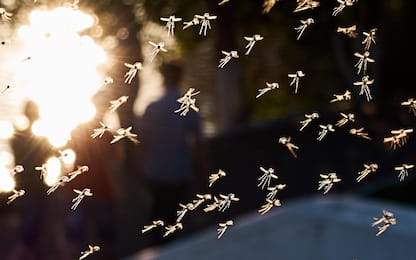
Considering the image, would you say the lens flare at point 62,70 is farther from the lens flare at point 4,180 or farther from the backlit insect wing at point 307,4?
the backlit insect wing at point 307,4

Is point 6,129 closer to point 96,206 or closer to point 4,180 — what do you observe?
point 96,206

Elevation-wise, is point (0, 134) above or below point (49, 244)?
above

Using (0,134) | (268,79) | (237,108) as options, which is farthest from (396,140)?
(268,79)

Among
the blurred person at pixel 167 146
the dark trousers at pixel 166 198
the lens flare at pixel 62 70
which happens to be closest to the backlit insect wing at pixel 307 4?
the lens flare at pixel 62 70

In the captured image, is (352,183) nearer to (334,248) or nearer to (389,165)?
(389,165)

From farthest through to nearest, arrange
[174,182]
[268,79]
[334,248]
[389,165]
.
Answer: [268,79] → [389,165] → [174,182] → [334,248]

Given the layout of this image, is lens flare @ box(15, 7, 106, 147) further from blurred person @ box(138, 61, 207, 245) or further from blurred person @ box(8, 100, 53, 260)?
blurred person @ box(138, 61, 207, 245)

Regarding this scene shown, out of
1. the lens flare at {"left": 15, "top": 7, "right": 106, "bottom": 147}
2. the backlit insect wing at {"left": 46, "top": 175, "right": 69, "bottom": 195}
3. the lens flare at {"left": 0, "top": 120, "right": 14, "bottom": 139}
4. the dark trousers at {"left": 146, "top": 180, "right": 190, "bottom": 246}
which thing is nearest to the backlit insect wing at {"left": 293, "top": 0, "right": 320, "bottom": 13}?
the backlit insect wing at {"left": 46, "top": 175, "right": 69, "bottom": 195}
